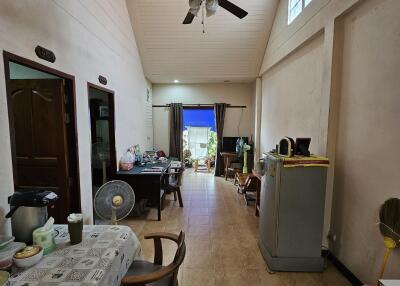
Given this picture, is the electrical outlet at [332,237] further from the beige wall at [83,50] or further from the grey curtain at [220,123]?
the grey curtain at [220,123]

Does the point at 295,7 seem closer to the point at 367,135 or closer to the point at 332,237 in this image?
the point at 367,135

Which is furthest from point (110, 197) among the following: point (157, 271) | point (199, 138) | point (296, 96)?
point (199, 138)

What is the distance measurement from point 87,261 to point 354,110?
7.77 feet

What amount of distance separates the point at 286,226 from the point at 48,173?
8.20ft

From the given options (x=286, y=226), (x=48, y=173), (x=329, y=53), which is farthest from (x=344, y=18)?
(x=48, y=173)

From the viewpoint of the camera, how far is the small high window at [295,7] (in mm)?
2885

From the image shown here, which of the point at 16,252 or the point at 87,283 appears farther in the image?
the point at 16,252

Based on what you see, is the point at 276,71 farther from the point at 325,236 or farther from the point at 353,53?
the point at 325,236

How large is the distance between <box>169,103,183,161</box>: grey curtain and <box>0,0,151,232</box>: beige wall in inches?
63.8

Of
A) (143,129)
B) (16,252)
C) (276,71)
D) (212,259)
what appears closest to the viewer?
(16,252)

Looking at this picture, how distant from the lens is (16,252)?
45.2 inches

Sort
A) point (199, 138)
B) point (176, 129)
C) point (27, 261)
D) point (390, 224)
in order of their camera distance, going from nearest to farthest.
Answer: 1. point (27, 261)
2. point (390, 224)
3. point (176, 129)
4. point (199, 138)

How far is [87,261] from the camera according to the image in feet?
3.84

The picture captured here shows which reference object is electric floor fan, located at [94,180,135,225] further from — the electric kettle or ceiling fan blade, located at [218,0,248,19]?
ceiling fan blade, located at [218,0,248,19]
